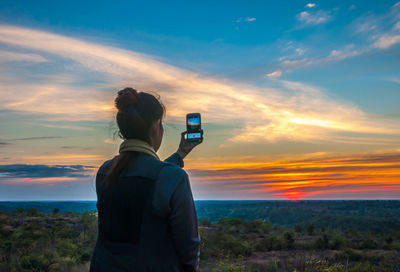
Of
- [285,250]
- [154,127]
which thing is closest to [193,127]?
[154,127]

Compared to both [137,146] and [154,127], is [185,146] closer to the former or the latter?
[154,127]

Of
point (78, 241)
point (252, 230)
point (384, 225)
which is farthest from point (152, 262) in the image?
point (384, 225)

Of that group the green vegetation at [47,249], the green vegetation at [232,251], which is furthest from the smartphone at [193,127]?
the green vegetation at [47,249]

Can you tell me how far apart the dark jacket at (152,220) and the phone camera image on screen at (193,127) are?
1.05 meters

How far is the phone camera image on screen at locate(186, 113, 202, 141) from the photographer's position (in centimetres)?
301

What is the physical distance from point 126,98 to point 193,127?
114 cm

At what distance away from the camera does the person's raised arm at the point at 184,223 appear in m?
1.88

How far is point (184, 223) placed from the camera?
74.9 inches

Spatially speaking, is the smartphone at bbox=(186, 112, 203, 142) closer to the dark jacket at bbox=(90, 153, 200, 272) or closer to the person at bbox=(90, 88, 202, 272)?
the person at bbox=(90, 88, 202, 272)

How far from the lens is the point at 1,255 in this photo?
1004 centimetres

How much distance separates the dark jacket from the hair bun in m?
0.37

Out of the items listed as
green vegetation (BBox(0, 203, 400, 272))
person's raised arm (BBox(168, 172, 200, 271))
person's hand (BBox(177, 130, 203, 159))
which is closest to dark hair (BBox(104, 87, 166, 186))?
person's raised arm (BBox(168, 172, 200, 271))

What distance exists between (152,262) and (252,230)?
2321 cm

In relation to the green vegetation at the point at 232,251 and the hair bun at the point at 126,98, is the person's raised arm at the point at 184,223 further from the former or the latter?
the green vegetation at the point at 232,251
